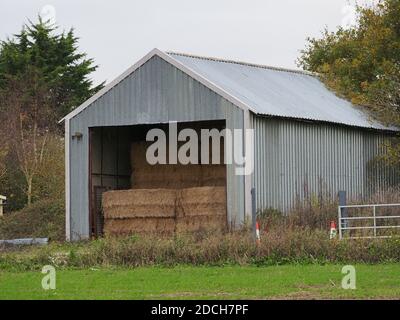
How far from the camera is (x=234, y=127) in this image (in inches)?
1357

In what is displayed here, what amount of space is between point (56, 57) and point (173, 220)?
103 feet

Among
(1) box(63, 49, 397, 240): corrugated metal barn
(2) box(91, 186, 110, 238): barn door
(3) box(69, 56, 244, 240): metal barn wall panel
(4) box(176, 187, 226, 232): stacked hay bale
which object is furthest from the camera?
(2) box(91, 186, 110, 238): barn door

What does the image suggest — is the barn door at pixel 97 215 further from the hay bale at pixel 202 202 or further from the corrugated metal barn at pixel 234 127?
the hay bale at pixel 202 202

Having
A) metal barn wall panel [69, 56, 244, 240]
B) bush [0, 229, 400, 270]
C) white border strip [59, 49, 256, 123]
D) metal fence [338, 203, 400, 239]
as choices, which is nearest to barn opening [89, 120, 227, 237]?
metal barn wall panel [69, 56, 244, 240]

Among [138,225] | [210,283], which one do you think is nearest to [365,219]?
[138,225]

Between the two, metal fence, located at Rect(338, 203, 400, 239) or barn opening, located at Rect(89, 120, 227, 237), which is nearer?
metal fence, located at Rect(338, 203, 400, 239)

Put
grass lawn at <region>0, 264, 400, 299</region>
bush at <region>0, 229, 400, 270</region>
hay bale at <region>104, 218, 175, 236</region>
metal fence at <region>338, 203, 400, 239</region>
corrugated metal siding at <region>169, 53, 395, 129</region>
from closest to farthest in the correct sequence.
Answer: grass lawn at <region>0, 264, 400, 299</region> → bush at <region>0, 229, 400, 270</region> → metal fence at <region>338, 203, 400, 239</region> → corrugated metal siding at <region>169, 53, 395, 129</region> → hay bale at <region>104, 218, 175, 236</region>

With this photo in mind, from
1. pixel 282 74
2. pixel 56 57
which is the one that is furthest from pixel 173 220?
pixel 56 57

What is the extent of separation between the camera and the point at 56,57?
216 ft

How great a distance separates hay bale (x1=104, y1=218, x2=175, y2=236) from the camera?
Result: 36531 millimetres

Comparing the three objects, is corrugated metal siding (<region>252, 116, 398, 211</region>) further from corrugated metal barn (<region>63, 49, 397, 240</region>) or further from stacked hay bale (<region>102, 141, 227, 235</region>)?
stacked hay bale (<region>102, 141, 227, 235</region>)

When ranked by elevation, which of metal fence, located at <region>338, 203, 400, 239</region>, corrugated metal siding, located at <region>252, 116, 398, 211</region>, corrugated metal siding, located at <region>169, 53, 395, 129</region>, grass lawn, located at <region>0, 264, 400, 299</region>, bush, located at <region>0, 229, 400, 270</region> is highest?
corrugated metal siding, located at <region>169, 53, 395, 129</region>

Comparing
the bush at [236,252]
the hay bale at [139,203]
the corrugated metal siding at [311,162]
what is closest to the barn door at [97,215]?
the hay bale at [139,203]

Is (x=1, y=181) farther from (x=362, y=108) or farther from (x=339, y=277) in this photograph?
(x=339, y=277)
